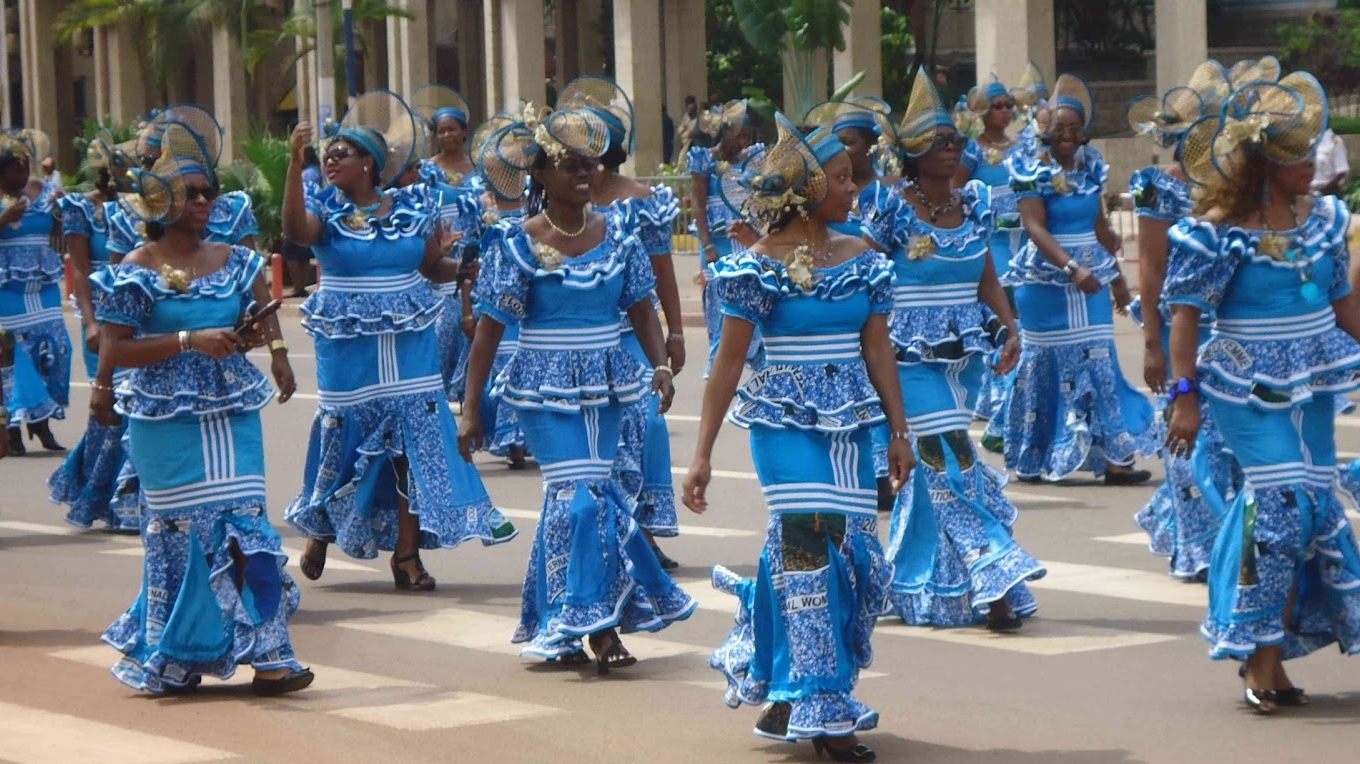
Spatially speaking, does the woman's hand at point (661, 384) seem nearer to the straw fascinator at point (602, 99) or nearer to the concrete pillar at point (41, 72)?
the straw fascinator at point (602, 99)

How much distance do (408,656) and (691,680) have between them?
4.20ft

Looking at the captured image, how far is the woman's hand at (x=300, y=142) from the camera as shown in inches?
393

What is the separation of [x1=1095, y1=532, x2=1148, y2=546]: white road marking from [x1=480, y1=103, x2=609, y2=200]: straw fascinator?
3622 millimetres

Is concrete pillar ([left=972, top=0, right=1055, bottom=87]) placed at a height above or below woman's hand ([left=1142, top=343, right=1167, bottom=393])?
above

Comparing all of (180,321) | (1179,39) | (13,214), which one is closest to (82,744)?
(180,321)

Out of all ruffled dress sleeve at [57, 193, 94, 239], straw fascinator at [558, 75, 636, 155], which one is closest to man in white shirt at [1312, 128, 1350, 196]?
straw fascinator at [558, 75, 636, 155]

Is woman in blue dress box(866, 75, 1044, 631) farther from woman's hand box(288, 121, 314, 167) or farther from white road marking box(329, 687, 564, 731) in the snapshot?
woman's hand box(288, 121, 314, 167)

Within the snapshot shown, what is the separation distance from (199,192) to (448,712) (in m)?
2.06

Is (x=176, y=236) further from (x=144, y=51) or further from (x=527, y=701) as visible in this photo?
(x=144, y=51)

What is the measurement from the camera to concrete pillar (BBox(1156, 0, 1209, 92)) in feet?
105

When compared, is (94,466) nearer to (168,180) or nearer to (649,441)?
(649,441)

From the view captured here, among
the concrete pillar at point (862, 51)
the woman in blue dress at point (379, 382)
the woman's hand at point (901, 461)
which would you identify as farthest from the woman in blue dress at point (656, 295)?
the concrete pillar at point (862, 51)

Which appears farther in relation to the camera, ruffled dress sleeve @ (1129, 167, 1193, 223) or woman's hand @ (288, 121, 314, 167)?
ruffled dress sleeve @ (1129, 167, 1193, 223)

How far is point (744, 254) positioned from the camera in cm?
761
